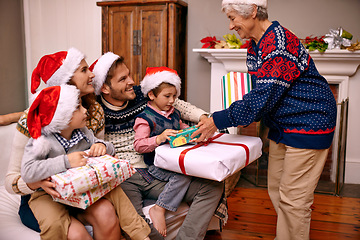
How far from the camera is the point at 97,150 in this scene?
152cm

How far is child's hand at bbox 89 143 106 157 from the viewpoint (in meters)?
1.51

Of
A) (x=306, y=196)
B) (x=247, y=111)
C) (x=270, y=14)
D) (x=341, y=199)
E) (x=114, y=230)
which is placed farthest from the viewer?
(x=270, y=14)

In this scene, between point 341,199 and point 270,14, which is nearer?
point 341,199

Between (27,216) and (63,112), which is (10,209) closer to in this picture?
(27,216)

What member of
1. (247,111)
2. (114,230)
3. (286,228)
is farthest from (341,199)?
(114,230)

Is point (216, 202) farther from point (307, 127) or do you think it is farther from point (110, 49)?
point (110, 49)

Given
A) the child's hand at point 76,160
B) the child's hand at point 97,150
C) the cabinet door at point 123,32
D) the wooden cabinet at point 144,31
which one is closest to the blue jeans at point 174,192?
the child's hand at point 97,150

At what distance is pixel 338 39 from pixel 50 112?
2.58 m

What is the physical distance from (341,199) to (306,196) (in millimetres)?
1391

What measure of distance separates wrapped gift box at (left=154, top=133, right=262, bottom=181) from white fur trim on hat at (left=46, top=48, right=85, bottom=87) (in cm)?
58

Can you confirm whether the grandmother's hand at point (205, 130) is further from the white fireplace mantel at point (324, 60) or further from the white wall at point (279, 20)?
the white wall at point (279, 20)

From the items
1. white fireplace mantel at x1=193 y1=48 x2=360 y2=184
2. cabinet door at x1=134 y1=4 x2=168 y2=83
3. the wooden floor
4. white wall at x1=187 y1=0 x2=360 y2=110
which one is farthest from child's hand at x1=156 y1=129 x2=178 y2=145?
white wall at x1=187 y1=0 x2=360 y2=110

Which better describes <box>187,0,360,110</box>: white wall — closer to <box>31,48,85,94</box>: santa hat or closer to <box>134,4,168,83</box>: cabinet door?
<box>134,4,168,83</box>: cabinet door

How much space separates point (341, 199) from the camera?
2.98 meters
